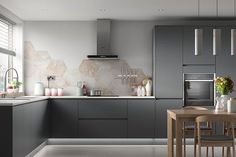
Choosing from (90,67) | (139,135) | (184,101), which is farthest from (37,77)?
(184,101)

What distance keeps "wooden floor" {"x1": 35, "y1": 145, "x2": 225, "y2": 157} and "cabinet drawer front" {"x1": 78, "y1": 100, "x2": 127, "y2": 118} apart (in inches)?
23.7

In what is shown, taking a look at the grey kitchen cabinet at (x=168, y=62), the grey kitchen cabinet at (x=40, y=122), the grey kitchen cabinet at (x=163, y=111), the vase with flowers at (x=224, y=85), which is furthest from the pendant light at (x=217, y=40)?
the grey kitchen cabinet at (x=40, y=122)

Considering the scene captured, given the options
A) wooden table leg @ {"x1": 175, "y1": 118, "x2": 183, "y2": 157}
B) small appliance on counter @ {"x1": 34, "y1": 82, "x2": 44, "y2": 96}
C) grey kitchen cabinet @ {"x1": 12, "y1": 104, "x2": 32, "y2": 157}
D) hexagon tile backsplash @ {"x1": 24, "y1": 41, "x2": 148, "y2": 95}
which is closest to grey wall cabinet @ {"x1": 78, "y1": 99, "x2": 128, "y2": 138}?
hexagon tile backsplash @ {"x1": 24, "y1": 41, "x2": 148, "y2": 95}

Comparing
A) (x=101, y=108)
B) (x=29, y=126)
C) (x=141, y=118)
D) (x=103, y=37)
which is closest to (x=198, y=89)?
(x=141, y=118)

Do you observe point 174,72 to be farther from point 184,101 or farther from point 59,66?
point 59,66

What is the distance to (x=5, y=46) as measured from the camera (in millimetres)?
8086

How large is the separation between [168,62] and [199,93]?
2.87 ft

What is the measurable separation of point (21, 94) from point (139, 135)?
8.22 feet

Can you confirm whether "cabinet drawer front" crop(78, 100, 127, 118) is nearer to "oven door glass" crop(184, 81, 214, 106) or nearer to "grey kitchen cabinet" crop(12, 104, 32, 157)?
"oven door glass" crop(184, 81, 214, 106)

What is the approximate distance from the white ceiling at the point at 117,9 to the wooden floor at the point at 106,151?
8.31 feet

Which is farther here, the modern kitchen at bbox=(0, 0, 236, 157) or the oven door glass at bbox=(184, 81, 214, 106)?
the oven door glass at bbox=(184, 81, 214, 106)

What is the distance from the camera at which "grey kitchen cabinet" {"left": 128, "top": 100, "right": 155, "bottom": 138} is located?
320 inches

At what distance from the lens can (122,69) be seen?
28.7ft

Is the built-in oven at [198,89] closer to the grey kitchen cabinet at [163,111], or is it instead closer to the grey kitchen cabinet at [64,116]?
the grey kitchen cabinet at [163,111]
